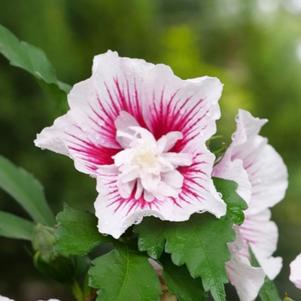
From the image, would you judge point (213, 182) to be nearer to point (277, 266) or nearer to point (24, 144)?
point (277, 266)

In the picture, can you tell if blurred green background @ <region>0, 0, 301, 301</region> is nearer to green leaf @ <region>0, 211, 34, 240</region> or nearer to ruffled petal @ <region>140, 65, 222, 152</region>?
green leaf @ <region>0, 211, 34, 240</region>

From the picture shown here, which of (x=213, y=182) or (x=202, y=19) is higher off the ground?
(x=213, y=182)

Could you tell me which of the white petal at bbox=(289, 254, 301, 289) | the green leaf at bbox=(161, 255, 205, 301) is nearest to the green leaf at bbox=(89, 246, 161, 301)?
the green leaf at bbox=(161, 255, 205, 301)

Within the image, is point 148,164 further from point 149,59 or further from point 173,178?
point 149,59

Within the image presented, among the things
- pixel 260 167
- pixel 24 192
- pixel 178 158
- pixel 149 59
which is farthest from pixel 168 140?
pixel 149 59

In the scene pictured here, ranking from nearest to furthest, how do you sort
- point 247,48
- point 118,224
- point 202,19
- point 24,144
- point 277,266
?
1. point 118,224
2. point 277,266
3. point 24,144
4. point 247,48
5. point 202,19

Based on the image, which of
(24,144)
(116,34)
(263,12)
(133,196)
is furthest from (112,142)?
(263,12)
